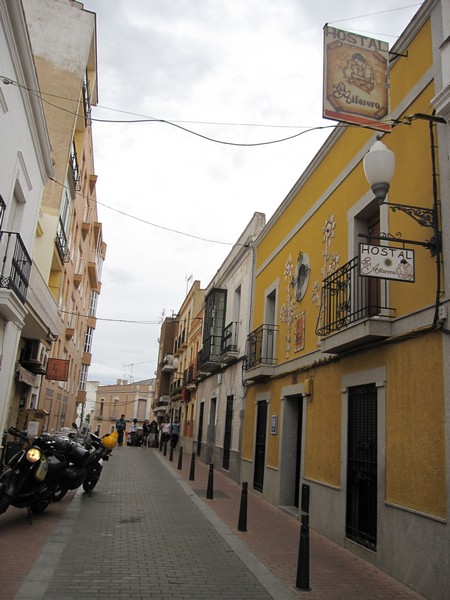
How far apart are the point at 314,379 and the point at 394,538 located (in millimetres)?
3557

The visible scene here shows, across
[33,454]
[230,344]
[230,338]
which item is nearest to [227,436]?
[230,344]

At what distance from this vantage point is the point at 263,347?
41.3 ft

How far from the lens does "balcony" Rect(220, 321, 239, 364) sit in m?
16.1

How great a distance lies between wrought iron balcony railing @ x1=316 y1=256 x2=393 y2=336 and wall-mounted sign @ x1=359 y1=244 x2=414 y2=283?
779 millimetres

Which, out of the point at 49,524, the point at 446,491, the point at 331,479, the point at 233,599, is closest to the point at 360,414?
the point at 331,479

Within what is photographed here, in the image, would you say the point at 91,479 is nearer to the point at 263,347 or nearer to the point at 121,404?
the point at 263,347

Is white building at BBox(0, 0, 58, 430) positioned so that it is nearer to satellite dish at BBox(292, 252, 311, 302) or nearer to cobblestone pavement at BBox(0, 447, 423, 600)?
cobblestone pavement at BBox(0, 447, 423, 600)

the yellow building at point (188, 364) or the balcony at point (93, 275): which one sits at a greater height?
the balcony at point (93, 275)

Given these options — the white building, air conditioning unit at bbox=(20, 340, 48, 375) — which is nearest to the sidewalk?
the white building

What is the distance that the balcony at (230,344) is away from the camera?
1614 cm

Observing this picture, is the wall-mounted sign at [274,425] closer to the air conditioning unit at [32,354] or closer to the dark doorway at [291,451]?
the dark doorway at [291,451]

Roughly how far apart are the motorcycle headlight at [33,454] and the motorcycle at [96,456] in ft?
9.22

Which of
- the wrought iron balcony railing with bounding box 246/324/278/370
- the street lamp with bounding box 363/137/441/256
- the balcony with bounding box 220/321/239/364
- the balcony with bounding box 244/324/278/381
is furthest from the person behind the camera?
the balcony with bounding box 220/321/239/364

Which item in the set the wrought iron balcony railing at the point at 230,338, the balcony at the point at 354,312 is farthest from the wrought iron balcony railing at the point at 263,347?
the balcony at the point at 354,312
